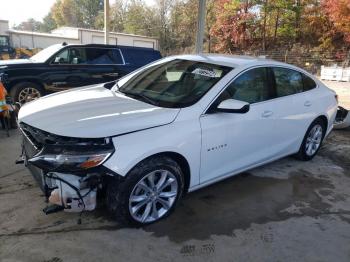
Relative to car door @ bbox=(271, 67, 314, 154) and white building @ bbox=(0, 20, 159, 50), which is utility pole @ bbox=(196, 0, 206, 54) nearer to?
car door @ bbox=(271, 67, 314, 154)

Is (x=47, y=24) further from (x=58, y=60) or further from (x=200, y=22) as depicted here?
(x=58, y=60)

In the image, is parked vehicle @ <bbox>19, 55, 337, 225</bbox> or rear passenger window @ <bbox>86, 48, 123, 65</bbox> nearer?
parked vehicle @ <bbox>19, 55, 337, 225</bbox>

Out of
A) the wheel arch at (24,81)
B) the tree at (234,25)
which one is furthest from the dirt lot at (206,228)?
the tree at (234,25)

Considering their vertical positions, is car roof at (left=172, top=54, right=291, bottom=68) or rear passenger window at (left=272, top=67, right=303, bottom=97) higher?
car roof at (left=172, top=54, right=291, bottom=68)

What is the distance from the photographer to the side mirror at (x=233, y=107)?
347 centimetres

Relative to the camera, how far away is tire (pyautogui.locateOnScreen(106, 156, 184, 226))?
304 cm

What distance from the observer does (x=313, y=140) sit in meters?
5.38

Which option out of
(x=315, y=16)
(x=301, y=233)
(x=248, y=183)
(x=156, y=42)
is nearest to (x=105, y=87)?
(x=248, y=183)

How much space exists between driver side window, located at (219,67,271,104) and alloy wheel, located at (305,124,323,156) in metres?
1.40

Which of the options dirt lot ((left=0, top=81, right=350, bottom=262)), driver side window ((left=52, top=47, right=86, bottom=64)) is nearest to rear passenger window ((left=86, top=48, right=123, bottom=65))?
driver side window ((left=52, top=47, right=86, bottom=64))

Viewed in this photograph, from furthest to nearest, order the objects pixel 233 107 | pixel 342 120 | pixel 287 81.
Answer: pixel 342 120, pixel 287 81, pixel 233 107

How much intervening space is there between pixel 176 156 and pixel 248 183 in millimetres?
1574

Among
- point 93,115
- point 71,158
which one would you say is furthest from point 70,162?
point 93,115

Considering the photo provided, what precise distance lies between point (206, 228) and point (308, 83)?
2.89 m
